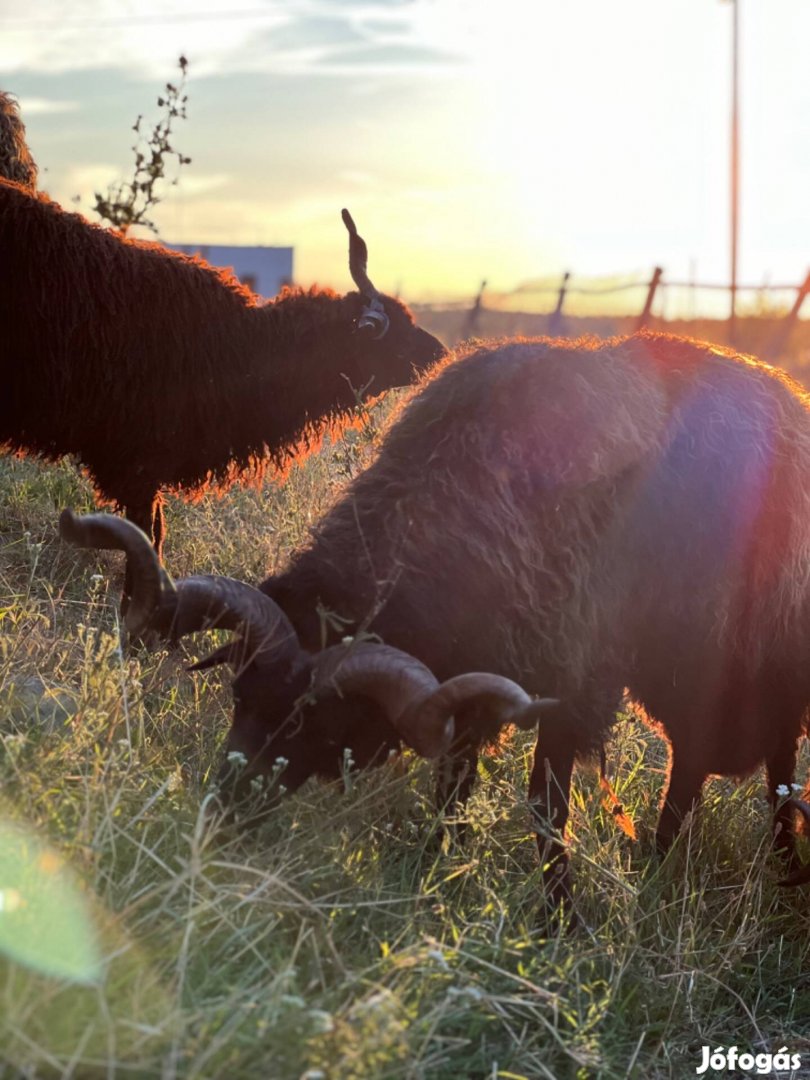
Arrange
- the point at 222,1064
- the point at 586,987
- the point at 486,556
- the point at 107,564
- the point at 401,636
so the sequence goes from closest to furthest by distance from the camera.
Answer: the point at 222,1064 < the point at 586,987 < the point at 401,636 < the point at 486,556 < the point at 107,564

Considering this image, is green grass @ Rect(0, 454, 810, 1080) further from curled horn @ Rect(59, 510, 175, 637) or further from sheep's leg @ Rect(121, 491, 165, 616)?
sheep's leg @ Rect(121, 491, 165, 616)

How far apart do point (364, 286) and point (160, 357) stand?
133 centimetres

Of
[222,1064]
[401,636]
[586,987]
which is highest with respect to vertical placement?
[401,636]

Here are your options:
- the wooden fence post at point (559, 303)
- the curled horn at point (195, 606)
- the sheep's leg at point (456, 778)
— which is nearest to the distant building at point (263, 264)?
the wooden fence post at point (559, 303)

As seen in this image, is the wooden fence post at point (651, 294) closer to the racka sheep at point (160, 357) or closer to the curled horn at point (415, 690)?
the racka sheep at point (160, 357)

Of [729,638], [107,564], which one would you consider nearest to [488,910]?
[729,638]

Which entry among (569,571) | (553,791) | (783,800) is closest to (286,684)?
(569,571)

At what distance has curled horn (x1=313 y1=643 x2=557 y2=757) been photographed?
308 cm

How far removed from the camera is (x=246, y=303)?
6.71m

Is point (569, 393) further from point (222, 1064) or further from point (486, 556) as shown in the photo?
point (222, 1064)

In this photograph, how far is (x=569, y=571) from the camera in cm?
404

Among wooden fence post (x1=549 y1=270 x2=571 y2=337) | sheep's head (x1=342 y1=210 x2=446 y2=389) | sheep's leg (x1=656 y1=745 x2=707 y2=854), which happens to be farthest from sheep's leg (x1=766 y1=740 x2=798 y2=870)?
wooden fence post (x1=549 y1=270 x2=571 y2=337)

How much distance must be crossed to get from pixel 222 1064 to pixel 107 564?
463 cm

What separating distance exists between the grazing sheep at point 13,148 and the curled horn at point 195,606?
475cm
